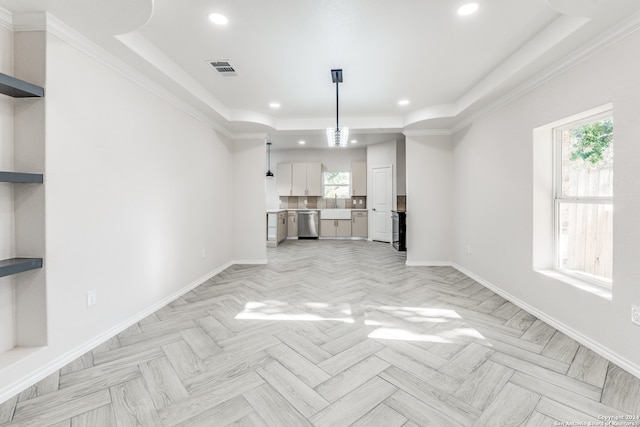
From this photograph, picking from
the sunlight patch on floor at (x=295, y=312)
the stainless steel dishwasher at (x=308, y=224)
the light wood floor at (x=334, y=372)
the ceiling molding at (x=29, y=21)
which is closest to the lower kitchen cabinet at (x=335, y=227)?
the stainless steel dishwasher at (x=308, y=224)

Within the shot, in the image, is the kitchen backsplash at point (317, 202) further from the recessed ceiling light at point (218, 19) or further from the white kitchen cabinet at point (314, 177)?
the recessed ceiling light at point (218, 19)

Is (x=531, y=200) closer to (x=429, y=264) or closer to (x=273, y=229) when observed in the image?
(x=429, y=264)

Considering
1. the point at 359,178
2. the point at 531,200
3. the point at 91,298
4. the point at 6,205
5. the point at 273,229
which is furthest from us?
the point at 359,178

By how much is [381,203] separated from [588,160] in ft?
17.6

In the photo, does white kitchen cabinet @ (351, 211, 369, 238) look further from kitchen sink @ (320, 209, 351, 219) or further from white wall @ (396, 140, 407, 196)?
white wall @ (396, 140, 407, 196)

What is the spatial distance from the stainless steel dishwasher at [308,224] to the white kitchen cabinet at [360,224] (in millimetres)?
1119

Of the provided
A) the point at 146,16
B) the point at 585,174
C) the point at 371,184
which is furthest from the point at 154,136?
the point at 371,184

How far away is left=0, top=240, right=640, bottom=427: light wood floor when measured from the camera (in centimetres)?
149

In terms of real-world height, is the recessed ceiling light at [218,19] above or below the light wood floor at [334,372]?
above

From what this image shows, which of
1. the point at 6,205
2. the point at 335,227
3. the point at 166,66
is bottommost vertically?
the point at 335,227

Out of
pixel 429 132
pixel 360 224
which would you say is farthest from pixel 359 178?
pixel 429 132

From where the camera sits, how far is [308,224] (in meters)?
8.35

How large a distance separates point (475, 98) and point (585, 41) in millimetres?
1329

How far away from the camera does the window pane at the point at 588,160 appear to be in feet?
7.43
